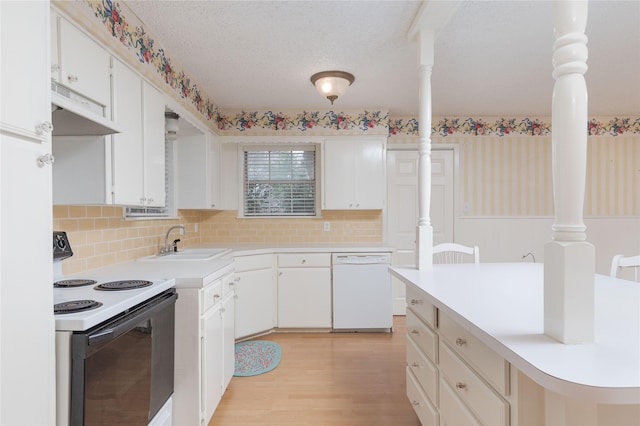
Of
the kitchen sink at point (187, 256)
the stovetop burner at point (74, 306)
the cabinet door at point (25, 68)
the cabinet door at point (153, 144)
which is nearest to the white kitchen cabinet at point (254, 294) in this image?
the kitchen sink at point (187, 256)

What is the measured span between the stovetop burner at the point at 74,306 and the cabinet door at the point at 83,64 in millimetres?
870

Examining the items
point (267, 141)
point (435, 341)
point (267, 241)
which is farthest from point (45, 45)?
point (267, 241)

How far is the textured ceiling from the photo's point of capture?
1.96m

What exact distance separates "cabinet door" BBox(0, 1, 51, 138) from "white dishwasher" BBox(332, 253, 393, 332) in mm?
2740

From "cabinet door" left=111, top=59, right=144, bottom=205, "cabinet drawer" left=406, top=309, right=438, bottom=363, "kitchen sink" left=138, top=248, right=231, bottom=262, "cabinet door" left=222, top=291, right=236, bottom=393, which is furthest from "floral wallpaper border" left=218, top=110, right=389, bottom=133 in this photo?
"cabinet drawer" left=406, top=309, right=438, bottom=363

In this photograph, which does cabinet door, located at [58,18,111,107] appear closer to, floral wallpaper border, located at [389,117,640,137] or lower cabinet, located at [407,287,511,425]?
lower cabinet, located at [407,287,511,425]

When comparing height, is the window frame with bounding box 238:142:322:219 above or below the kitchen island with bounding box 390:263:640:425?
above

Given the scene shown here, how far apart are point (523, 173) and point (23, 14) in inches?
181

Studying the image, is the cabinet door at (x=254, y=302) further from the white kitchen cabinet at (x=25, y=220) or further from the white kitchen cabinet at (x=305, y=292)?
the white kitchen cabinet at (x=25, y=220)

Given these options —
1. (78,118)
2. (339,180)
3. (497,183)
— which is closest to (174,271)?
(78,118)

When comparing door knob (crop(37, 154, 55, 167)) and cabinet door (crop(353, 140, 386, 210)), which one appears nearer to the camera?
door knob (crop(37, 154, 55, 167))

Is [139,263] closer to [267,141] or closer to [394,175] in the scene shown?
[267,141]

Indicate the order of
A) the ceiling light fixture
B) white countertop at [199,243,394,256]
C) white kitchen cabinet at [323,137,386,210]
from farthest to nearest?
white kitchen cabinet at [323,137,386,210]
white countertop at [199,243,394,256]
the ceiling light fixture

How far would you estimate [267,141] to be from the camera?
12.2 ft
